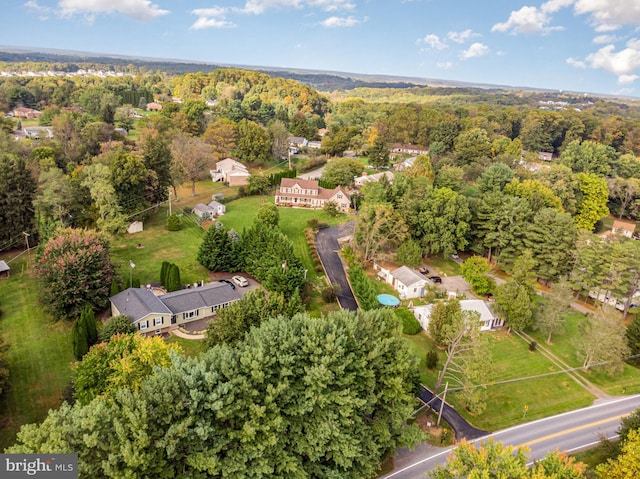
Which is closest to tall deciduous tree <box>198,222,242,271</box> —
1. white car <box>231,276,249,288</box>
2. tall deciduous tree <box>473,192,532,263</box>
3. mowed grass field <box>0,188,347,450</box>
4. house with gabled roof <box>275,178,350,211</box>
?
mowed grass field <box>0,188,347,450</box>

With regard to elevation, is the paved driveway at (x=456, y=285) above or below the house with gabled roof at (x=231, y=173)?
below

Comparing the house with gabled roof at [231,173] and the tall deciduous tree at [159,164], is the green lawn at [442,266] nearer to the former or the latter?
the house with gabled roof at [231,173]

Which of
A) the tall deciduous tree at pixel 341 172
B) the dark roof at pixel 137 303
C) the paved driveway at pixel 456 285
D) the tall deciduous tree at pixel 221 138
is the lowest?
the paved driveway at pixel 456 285

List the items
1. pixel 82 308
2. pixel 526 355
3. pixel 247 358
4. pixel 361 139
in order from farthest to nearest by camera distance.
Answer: pixel 361 139
pixel 526 355
pixel 82 308
pixel 247 358

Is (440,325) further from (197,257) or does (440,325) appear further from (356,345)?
(197,257)

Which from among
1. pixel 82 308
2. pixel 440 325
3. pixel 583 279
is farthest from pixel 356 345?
pixel 583 279

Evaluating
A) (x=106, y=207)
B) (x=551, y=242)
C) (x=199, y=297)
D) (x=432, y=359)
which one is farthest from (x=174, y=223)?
(x=551, y=242)

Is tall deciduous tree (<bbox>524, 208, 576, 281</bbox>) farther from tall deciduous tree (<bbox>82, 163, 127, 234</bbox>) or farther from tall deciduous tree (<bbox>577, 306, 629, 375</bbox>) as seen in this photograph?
Answer: tall deciduous tree (<bbox>82, 163, 127, 234</bbox>)

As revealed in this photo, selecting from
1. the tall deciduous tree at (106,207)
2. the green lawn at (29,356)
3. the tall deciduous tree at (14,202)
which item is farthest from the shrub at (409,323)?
the tall deciduous tree at (14,202)
